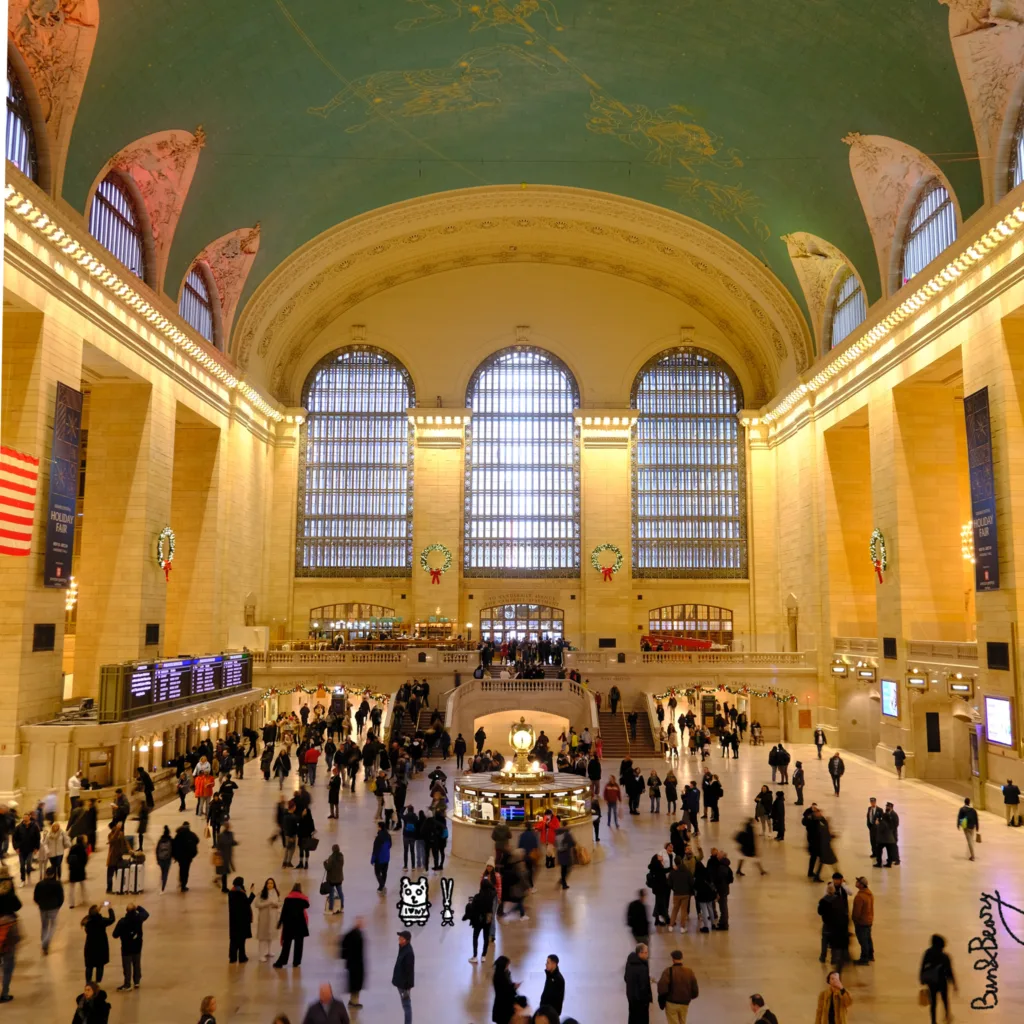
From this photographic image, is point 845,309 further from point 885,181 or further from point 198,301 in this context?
point 198,301

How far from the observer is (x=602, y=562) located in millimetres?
37344

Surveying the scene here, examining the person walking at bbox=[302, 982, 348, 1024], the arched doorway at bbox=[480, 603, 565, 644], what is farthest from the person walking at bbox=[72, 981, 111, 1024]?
the arched doorway at bbox=[480, 603, 565, 644]

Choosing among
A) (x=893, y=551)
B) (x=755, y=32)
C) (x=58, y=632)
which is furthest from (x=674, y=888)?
(x=755, y=32)

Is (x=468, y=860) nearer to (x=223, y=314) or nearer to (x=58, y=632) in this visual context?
(x=58, y=632)

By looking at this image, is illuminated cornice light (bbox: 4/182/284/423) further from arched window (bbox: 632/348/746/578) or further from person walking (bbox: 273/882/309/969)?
arched window (bbox: 632/348/746/578)

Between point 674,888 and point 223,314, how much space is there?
2485cm

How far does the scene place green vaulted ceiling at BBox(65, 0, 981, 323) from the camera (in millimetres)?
20109

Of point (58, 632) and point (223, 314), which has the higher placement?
point (223, 314)

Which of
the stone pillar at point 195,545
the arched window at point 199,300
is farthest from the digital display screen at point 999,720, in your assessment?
the arched window at point 199,300

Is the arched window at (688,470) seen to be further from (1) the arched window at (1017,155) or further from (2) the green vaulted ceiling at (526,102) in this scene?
(1) the arched window at (1017,155)

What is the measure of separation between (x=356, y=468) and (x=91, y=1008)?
31893mm

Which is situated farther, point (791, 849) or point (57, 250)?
point (57, 250)

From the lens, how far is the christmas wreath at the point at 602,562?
37.2 m

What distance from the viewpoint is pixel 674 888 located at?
11.1 m
